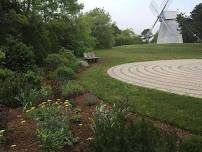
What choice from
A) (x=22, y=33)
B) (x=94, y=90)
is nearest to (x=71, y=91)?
(x=94, y=90)

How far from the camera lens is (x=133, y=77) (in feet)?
64.3

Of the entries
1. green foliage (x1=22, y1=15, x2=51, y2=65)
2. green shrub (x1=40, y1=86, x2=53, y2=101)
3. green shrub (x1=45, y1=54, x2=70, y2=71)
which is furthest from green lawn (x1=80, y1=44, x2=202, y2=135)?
green foliage (x1=22, y1=15, x2=51, y2=65)

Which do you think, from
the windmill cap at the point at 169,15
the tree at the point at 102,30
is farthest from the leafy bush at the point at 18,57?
the windmill cap at the point at 169,15

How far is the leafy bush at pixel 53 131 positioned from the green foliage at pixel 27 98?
2055 millimetres

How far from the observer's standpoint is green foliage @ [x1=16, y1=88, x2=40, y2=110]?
484 inches

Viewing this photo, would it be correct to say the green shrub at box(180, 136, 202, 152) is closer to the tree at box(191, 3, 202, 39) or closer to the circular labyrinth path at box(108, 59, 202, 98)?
the circular labyrinth path at box(108, 59, 202, 98)

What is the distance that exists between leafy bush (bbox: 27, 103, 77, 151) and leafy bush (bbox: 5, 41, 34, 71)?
9.63m

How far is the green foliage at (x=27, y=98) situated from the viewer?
1230 centimetres

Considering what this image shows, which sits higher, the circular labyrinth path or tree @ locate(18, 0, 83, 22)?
tree @ locate(18, 0, 83, 22)

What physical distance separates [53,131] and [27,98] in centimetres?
398

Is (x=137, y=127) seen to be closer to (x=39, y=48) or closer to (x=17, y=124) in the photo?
(x=17, y=124)

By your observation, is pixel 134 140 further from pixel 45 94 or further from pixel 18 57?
pixel 18 57

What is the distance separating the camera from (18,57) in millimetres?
19672

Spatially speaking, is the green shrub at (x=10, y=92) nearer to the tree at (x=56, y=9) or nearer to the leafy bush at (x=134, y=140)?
the leafy bush at (x=134, y=140)
